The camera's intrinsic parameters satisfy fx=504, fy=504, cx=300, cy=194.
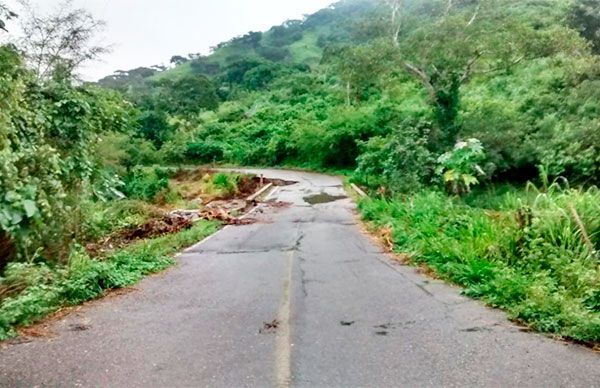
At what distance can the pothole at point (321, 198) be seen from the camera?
20266 mm

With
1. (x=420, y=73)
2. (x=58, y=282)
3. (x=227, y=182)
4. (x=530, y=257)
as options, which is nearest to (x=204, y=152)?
(x=227, y=182)

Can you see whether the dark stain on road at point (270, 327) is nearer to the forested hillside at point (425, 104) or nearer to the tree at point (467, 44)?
the forested hillside at point (425, 104)

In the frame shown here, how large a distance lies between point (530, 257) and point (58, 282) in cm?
628

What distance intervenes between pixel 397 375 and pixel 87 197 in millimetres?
6319

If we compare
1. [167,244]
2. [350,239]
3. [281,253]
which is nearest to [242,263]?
[281,253]

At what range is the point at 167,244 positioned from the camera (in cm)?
1100

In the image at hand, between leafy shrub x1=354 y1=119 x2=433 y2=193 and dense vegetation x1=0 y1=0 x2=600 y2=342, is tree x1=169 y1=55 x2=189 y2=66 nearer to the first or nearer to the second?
dense vegetation x1=0 y1=0 x2=600 y2=342

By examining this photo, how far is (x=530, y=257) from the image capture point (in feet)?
22.4

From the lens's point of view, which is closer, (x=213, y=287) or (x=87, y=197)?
(x=213, y=287)

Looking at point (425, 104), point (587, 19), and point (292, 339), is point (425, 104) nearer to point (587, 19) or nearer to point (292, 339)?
point (587, 19)

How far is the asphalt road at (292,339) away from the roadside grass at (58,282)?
1.06ft

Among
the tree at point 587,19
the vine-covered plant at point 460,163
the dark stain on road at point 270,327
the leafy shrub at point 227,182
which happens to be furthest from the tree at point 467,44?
the dark stain on road at point 270,327

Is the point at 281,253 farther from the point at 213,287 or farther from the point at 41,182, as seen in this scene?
the point at 41,182

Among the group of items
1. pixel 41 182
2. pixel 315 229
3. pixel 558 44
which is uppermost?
pixel 558 44
